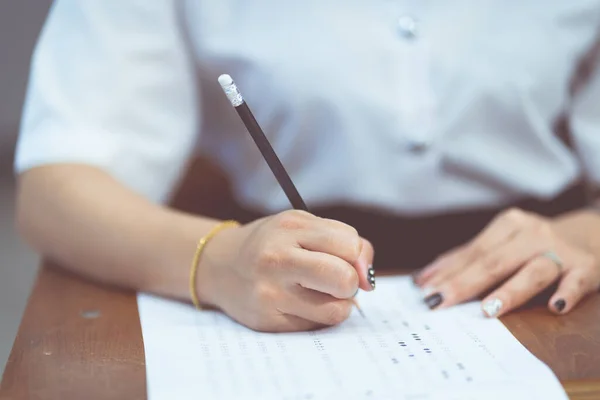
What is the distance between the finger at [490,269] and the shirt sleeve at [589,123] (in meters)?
0.26

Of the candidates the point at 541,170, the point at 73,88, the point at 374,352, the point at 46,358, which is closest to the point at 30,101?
the point at 73,88

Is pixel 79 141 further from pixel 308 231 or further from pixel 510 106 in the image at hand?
pixel 510 106

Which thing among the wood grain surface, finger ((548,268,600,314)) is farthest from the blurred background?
finger ((548,268,600,314))

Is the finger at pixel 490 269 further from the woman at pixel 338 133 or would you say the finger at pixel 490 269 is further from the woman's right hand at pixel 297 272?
the woman's right hand at pixel 297 272

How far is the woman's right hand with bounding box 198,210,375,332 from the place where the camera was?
0.57m

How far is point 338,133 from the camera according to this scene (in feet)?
2.88

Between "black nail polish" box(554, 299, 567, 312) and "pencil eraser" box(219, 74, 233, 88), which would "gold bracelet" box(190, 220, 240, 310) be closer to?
"pencil eraser" box(219, 74, 233, 88)

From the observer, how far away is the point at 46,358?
1.81ft

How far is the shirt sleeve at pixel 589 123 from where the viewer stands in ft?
3.04

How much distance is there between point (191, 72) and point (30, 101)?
7.2 inches

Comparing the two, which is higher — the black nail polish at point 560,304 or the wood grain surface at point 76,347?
the black nail polish at point 560,304

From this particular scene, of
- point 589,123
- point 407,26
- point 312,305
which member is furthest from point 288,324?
point 589,123

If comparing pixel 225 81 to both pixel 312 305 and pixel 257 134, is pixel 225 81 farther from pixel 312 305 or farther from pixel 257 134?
pixel 312 305

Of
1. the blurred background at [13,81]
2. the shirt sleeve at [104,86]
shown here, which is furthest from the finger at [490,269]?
the blurred background at [13,81]
